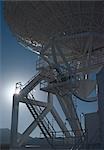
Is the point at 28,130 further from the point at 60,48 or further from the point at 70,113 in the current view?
the point at 60,48

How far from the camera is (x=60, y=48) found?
2600 centimetres

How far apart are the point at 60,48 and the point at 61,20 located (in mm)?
2302

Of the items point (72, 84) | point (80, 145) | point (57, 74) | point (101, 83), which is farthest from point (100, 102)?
point (57, 74)

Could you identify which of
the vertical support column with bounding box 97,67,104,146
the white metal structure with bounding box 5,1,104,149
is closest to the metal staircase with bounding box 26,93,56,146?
the white metal structure with bounding box 5,1,104,149

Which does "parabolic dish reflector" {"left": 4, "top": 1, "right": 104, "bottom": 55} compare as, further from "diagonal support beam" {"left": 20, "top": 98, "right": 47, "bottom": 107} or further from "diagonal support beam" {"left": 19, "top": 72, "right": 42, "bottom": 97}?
"diagonal support beam" {"left": 20, "top": 98, "right": 47, "bottom": 107}

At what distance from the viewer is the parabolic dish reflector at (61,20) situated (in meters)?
23.5

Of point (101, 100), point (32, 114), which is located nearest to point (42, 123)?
point (32, 114)

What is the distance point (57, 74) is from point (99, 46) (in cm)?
449

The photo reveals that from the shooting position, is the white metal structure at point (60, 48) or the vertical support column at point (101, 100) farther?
the white metal structure at point (60, 48)

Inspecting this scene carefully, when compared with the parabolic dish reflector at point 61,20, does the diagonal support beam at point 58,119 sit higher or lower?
lower

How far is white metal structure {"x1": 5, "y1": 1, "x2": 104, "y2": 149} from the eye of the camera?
→ 24.3 metres

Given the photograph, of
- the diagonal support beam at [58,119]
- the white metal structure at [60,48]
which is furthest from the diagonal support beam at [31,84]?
the diagonal support beam at [58,119]

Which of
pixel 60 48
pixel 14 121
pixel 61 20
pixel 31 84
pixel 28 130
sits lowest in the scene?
pixel 28 130

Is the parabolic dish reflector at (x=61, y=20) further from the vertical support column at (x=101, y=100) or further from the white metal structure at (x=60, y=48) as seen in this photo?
the vertical support column at (x=101, y=100)
